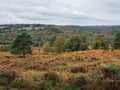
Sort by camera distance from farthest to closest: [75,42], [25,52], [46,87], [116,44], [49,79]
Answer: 1. [75,42]
2. [116,44]
3. [25,52]
4. [49,79]
5. [46,87]

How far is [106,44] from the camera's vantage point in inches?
2643

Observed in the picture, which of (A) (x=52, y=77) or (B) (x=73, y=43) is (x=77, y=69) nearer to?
(A) (x=52, y=77)

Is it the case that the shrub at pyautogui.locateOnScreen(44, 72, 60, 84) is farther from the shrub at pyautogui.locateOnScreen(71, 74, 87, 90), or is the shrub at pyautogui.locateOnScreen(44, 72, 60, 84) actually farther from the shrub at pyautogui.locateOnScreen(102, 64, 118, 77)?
the shrub at pyautogui.locateOnScreen(102, 64, 118, 77)

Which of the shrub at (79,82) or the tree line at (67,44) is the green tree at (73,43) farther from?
the shrub at (79,82)

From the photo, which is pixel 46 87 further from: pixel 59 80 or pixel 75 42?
pixel 75 42

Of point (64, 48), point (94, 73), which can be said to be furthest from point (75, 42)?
point (94, 73)

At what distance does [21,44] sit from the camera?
47906mm

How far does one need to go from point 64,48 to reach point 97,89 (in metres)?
54.1

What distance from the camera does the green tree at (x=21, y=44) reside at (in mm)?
47422

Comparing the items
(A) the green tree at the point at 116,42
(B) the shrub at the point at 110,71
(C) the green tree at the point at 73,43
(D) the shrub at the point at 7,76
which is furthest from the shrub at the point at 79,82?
(C) the green tree at the point at 73,43

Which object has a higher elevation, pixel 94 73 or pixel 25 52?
pixel 94 73

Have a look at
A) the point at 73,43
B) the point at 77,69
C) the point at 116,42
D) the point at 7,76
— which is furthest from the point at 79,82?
the point at 73,43

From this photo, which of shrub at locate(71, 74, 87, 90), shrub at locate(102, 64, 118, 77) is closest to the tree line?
shrub at locate(102, 64, 118, 77)

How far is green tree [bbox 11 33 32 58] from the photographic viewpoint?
156 ft
